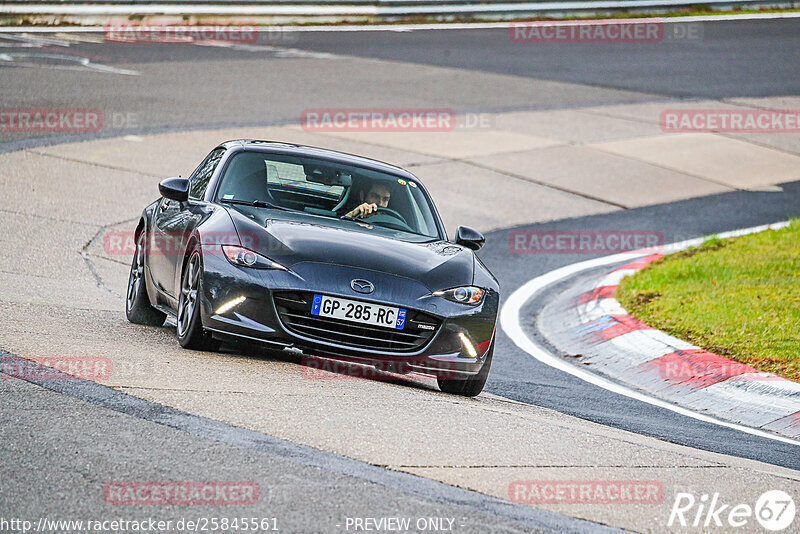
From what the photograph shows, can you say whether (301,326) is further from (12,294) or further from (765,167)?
(765,167)

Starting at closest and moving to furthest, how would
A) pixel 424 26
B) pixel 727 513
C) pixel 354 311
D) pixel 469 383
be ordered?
1. pixel 727 513
2. pixel 354 311
3. pixel 469 383
4. pixel 424 26

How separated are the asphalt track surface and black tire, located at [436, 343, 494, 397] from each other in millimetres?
516

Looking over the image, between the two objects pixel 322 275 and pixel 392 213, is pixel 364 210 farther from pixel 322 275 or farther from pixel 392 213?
pixel 322 275

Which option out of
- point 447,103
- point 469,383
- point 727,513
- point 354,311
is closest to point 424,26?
point 447,103

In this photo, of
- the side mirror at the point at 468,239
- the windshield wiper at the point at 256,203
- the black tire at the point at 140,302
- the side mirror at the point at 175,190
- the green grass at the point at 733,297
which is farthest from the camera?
the green grass at the point at 733,297

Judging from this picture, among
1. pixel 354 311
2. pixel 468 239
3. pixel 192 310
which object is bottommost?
pixel 192 310

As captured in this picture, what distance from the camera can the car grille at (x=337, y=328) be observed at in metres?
7.00

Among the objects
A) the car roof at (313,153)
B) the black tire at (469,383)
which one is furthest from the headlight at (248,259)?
the car roof at (313,153)

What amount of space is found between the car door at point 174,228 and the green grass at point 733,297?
4.07m

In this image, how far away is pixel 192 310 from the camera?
734 centimetres

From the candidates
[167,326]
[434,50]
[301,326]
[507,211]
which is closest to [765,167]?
[507,211]

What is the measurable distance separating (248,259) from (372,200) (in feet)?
5.12

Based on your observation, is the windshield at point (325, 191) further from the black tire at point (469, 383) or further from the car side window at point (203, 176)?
the black tire at point (469, 383)

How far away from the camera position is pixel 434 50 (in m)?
27.2
